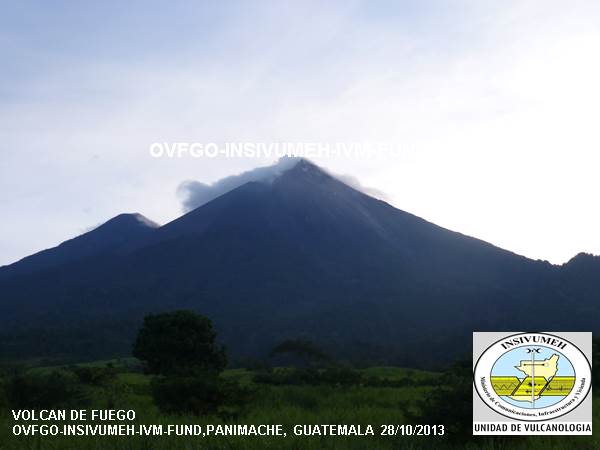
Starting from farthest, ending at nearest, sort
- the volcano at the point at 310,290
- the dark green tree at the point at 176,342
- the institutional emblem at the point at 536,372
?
the volcano at the point at 310,290, the dark green tree at the point at 176,342, the institutional emblem at the point at 536,372

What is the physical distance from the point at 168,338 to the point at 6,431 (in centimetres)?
3304

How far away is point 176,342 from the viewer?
1619 inches

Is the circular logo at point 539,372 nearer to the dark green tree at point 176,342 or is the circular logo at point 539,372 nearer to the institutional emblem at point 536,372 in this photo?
the institutional emblem at point 536,372

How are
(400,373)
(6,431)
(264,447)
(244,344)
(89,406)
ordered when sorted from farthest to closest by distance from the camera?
(244,344)
(400,373)
(89,406)
(6,431)
(264,447)

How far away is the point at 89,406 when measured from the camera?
40.6 ft

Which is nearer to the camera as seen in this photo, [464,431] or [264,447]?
[264,447]

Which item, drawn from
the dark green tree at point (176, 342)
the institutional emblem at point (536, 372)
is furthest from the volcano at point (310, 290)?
the institutional emblem at point (536, 372)

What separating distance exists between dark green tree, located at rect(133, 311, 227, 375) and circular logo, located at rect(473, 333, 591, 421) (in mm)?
34138

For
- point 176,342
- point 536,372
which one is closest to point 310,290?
point 176,342

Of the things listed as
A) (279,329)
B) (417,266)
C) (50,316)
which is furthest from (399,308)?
(50,316)

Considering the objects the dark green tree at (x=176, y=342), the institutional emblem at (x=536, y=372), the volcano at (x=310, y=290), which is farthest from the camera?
the volcano at (x=310, y=290)

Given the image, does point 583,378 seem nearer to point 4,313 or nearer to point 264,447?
point 264,447

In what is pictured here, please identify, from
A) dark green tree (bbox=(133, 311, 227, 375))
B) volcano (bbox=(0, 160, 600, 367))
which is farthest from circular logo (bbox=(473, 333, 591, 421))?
volcano (bbox=(0, 160, 600, 367))

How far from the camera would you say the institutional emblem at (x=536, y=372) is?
7.65 m
